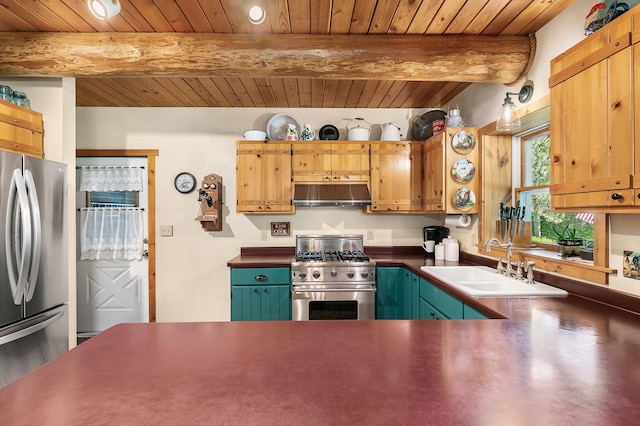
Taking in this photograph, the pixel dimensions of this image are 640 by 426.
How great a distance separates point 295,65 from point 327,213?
1.74 metres

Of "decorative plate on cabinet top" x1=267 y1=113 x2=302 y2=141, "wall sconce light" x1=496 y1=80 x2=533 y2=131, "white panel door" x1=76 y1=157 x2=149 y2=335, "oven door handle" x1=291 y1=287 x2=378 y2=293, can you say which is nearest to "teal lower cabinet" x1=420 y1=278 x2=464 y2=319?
"oven door handle" x1=291 y1=287 x2=378 y2=293

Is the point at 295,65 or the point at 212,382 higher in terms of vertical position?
the point at 295,65

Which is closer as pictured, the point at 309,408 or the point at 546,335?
the point at 309,408

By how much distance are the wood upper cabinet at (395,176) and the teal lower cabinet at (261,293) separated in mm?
1237

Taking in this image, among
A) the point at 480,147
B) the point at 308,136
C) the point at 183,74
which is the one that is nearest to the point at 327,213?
the point at 308,136

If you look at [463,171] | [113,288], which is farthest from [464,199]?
[113,288]

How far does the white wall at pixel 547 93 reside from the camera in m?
1.49

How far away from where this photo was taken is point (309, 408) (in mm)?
637

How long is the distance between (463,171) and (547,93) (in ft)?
2.89

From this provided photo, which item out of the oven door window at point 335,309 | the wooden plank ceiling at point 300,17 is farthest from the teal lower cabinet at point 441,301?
the wooden plank ceiling at point 300,17

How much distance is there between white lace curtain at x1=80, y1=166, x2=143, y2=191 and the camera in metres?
3.41

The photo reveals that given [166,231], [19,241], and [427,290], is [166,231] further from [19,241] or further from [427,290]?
[427,290]

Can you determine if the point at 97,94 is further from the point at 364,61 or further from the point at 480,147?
the point at 480,147

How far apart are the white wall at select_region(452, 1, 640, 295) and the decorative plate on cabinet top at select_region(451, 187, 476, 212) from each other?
276mm
